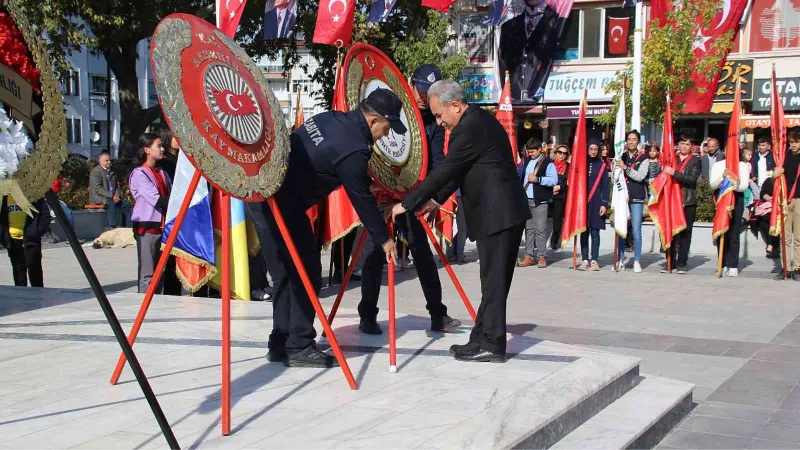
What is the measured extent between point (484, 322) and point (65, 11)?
18351 millimetres

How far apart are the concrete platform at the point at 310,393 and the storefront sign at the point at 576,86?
24180 mm

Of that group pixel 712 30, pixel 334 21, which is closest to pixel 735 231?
pixel 334 21

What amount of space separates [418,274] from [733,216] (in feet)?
23.5

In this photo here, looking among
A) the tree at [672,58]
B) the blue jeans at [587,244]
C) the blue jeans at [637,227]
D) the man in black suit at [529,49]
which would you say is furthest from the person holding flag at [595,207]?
the man in black suit at [529,49]

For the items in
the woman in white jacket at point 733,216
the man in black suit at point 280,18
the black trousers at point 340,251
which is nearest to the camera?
the black trousers at point 340,251

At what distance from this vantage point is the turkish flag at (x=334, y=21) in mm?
13438

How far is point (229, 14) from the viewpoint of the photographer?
11781mm

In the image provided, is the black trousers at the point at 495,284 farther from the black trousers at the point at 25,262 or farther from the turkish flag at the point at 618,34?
the turkish flag at the point at 618,34

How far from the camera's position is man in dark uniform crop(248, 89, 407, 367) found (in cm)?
526

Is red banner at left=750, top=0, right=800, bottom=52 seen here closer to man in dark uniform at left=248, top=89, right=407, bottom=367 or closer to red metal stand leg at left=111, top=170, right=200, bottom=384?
man in dark uniform at left=248, top=89, right=407, bottom=367

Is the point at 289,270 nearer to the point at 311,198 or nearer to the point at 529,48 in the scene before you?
the point at 311,198

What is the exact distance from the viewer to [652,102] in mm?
23391

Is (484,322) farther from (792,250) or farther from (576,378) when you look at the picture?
(792,250)

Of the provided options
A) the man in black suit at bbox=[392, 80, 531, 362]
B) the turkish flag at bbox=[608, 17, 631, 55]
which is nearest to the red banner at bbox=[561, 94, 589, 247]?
the man in black suit at bbox=[392, 80, 531, 362]
